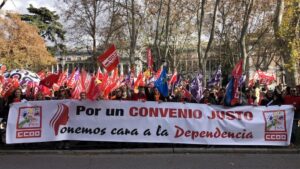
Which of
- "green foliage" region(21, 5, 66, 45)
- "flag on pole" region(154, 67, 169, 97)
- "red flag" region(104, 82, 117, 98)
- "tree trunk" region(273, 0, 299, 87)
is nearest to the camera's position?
"flag on pole" region(154, 67, 169, 97)

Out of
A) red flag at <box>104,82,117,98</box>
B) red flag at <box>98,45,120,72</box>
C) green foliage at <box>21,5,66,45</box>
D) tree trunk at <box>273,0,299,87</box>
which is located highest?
green foliage at <box>21,5,66,45</box>

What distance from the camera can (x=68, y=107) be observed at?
463 inches

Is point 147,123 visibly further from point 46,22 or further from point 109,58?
point 46,22

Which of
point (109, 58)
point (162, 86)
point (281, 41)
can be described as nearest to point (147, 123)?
point (162, 86)

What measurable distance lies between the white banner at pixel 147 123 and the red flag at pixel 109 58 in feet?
6.18

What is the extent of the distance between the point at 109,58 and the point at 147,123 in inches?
100

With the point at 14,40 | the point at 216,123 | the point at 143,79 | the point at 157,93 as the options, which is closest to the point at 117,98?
the point at 157,93

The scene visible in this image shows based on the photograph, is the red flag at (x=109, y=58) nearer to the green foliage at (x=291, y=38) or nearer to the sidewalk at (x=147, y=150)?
the sidewalk at (x=147, y=150)

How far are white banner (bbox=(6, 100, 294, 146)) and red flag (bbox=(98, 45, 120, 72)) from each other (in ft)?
6.18

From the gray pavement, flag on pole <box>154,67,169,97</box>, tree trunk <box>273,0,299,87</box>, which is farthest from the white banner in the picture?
tree trunk <box>273,0,299,87</box>

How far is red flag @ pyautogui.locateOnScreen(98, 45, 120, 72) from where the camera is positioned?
1335cm

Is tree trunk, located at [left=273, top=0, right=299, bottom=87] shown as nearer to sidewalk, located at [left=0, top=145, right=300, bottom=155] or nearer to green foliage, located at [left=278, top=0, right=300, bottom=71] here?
green foliage, located at [left=278, top=0, right=300, bottom=71]

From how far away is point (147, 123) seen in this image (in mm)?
11797

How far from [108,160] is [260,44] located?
4299 centimetres
